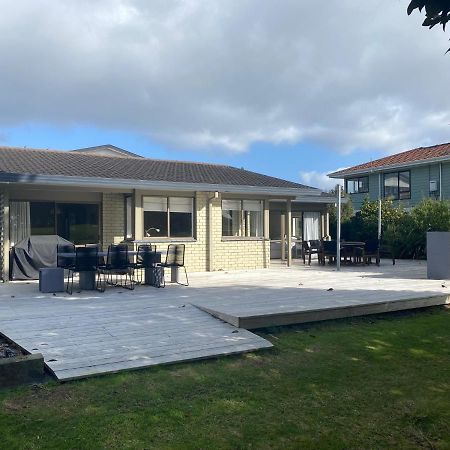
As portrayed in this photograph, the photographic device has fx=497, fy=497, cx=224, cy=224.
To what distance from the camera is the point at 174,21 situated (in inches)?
539

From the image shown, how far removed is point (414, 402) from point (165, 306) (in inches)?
184

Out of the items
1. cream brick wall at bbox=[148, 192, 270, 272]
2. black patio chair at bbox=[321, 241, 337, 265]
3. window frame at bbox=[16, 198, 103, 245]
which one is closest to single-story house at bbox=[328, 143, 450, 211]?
black patio chair at bbox=[321, 241, 337, 265]

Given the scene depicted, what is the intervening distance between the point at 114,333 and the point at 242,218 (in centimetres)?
1006

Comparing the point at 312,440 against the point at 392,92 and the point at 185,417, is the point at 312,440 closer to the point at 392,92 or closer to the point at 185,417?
the point at 185,417

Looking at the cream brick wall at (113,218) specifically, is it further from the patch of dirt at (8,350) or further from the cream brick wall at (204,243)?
the patch of dirt at (8,350)

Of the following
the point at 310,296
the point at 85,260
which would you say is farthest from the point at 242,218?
the point at 310,296

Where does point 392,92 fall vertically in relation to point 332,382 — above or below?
above

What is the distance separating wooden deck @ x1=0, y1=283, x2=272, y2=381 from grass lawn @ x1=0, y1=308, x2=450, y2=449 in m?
0.30

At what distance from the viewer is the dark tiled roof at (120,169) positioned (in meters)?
13.4

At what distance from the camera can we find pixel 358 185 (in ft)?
103

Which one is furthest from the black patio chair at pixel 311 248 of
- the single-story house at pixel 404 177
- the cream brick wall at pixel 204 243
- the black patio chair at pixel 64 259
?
the black patio chair at pixel 64 259

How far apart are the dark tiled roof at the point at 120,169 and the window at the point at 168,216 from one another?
2.30 ft

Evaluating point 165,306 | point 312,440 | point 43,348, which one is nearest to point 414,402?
point 312,440

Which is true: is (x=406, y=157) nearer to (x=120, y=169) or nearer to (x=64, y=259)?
(x=120, y=169)
